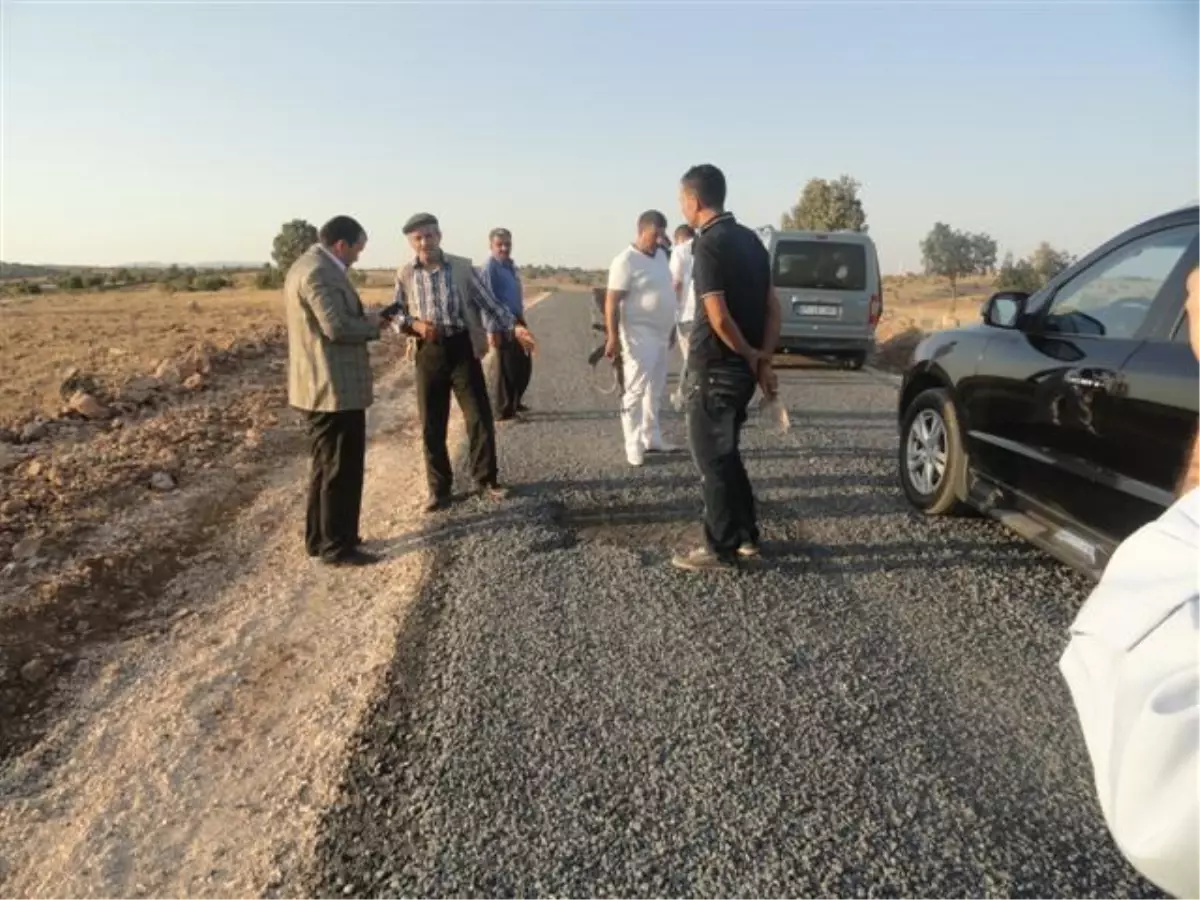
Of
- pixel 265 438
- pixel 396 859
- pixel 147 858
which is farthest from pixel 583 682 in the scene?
pixel 265 438

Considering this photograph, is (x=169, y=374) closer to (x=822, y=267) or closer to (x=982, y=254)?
(x=822, y=267)

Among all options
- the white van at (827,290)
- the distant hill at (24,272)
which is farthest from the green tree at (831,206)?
the distant hill at (24,272)

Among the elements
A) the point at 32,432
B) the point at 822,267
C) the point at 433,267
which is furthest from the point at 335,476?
the point at 822,267

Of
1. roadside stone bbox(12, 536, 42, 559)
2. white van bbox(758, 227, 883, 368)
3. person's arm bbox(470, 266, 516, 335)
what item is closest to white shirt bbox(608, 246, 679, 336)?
person's arm bbox(470, 266, 516, 335)

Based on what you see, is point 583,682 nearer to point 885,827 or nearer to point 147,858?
point 885,827

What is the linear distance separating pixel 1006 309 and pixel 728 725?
284 cm

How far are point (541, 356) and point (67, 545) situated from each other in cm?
1002

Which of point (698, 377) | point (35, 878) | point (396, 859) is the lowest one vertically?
point (35, 878)

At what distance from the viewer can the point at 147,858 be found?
2730mm

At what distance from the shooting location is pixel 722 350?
4.46m

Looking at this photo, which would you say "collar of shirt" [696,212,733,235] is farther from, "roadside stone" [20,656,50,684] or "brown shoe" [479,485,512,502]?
"roadside stone" [20,656,50,684]

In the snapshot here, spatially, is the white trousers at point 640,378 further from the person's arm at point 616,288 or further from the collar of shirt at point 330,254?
the collar of shirt at point 330,254

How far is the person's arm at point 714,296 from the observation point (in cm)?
428

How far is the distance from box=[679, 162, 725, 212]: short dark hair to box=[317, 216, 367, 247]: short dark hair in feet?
6.19
